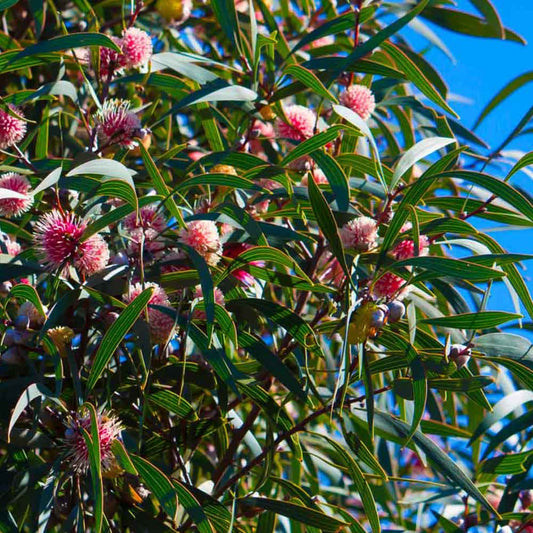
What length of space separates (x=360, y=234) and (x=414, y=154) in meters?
0.12

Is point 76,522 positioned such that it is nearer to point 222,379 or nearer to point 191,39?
point 222,379

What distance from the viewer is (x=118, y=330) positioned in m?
0.92

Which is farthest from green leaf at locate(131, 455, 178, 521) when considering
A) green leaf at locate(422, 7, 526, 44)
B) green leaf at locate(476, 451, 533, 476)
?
green leaf at locate(422, 7, 526, 44)

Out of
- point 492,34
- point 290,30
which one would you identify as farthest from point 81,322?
point 290,30

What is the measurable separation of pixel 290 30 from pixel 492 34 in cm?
65

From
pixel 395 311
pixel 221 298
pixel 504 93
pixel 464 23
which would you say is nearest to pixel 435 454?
pixel 395 311

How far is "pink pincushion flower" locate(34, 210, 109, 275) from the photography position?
985 mm

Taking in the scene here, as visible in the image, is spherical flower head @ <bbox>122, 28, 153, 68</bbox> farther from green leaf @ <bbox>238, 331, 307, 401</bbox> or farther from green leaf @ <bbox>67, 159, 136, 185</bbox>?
green leaf @ <bbox>238, 331, 307, 401</bbox>

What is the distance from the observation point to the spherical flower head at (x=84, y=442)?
38.7 inches

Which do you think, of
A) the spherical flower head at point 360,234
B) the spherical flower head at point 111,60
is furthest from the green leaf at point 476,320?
the spherical flower head at point 111,60

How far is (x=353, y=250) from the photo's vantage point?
1074 mm

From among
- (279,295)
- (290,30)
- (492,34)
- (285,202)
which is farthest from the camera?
(290,30)

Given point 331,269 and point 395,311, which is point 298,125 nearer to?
point 331,269

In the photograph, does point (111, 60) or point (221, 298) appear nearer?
point (221, 298)
